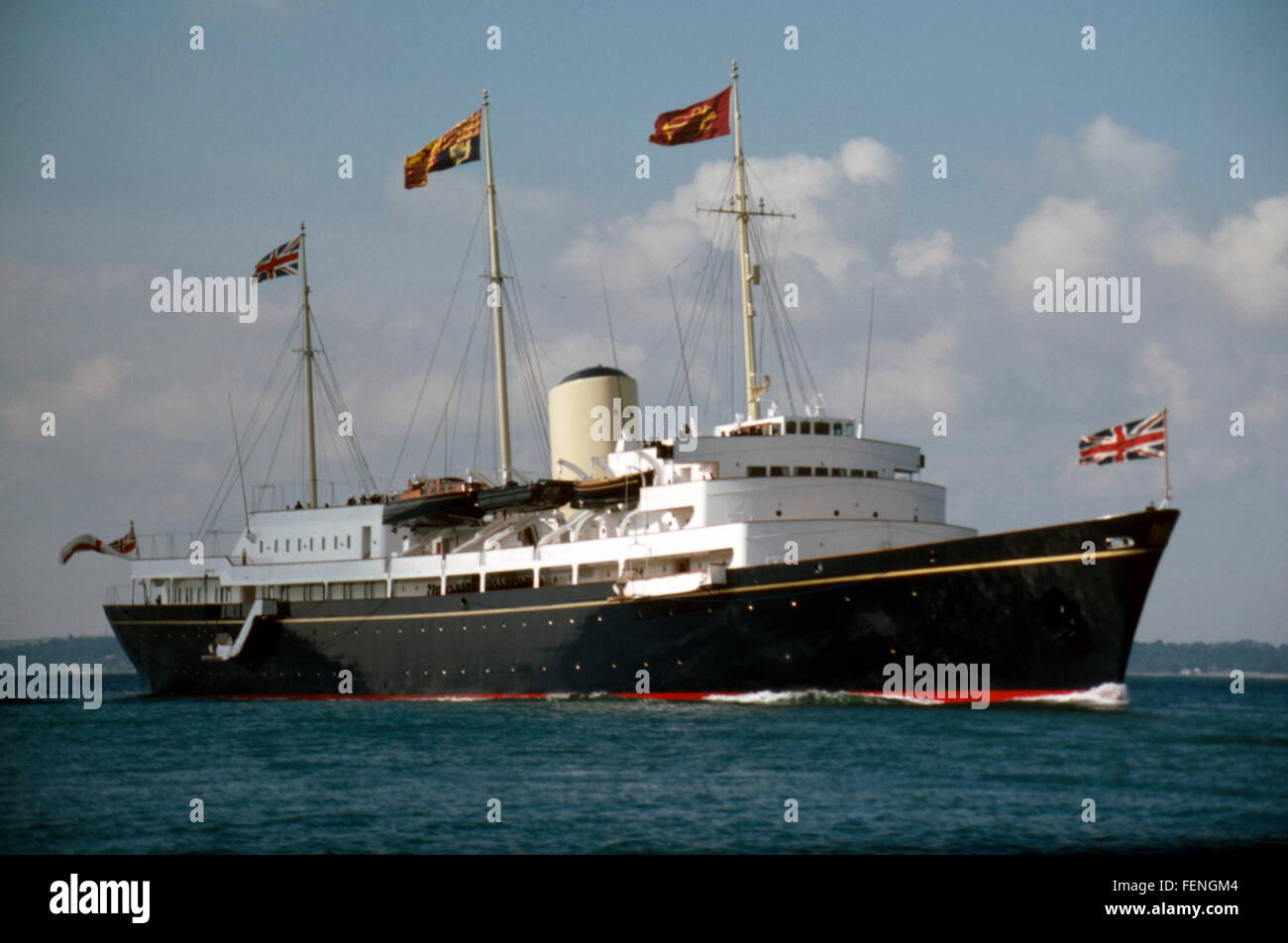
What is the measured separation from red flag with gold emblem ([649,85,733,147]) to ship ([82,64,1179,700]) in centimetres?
97

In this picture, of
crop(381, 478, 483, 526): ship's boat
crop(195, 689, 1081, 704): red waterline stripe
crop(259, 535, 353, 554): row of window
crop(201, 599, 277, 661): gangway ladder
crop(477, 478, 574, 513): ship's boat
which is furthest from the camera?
crop(201, 599, 277, 661): gangway ladder

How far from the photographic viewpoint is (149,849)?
742 inches

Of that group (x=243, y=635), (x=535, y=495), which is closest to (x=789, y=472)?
(x=535, y=495)

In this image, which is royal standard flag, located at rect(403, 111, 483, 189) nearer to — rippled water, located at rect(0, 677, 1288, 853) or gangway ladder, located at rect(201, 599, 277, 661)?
gangway ladder, located at rect(201, 599, 277, 661)

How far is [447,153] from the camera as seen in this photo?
4675cm

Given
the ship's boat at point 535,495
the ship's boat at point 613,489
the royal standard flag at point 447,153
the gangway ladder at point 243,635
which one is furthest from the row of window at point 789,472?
the gangway ladder at point 243,635

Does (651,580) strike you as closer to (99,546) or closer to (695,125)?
(695,125)

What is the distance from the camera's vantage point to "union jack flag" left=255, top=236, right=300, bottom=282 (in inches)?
1987

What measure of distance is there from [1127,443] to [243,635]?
34.1m

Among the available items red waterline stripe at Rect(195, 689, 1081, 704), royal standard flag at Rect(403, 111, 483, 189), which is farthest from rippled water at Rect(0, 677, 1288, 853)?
royal standard flag at Rect(403, 111, 483, 189)

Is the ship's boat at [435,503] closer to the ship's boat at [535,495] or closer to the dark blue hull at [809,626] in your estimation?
the ship's boat at [535,495]
